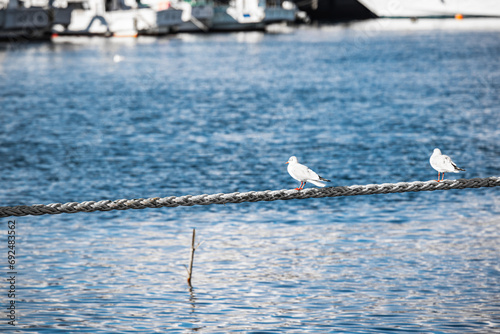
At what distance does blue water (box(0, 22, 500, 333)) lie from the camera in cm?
1594

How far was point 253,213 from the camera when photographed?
2497cm

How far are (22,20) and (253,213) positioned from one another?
122m

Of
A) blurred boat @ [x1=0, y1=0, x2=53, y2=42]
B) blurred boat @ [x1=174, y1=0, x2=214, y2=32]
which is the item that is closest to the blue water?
blurred boat @ [x1=0, y1=0, x2=53, y2=42]

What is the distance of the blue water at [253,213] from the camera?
15.9 meters

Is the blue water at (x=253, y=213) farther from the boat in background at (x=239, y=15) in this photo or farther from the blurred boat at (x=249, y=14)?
the blurred boat at (x=249, y=14)

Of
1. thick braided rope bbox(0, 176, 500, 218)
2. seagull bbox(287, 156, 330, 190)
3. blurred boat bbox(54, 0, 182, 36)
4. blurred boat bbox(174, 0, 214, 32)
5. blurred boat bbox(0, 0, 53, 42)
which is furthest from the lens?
blurred boat bbox(174, 0, 214, 32)

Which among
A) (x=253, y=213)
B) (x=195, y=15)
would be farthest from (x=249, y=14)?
(x=253, y=213)

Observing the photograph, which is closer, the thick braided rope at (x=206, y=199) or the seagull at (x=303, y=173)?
the thick braided rope at (x=206, y=199)

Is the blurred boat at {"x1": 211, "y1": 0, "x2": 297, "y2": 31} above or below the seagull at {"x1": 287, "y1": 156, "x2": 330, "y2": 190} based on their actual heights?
above

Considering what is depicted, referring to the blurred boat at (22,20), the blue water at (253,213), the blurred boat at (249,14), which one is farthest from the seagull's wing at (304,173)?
the blurred boat at (249,14)

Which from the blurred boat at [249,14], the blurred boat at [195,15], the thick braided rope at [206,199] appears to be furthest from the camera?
the blurred boat at [249,14]

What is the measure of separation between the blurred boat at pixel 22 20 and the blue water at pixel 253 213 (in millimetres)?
65521

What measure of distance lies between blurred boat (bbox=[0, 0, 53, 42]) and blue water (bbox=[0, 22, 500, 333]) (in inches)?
2580

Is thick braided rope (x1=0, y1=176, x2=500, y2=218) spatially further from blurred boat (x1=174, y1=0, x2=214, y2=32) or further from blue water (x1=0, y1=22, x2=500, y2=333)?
blurred boat (x1=174, y1=0, x2=214, y2=32)
